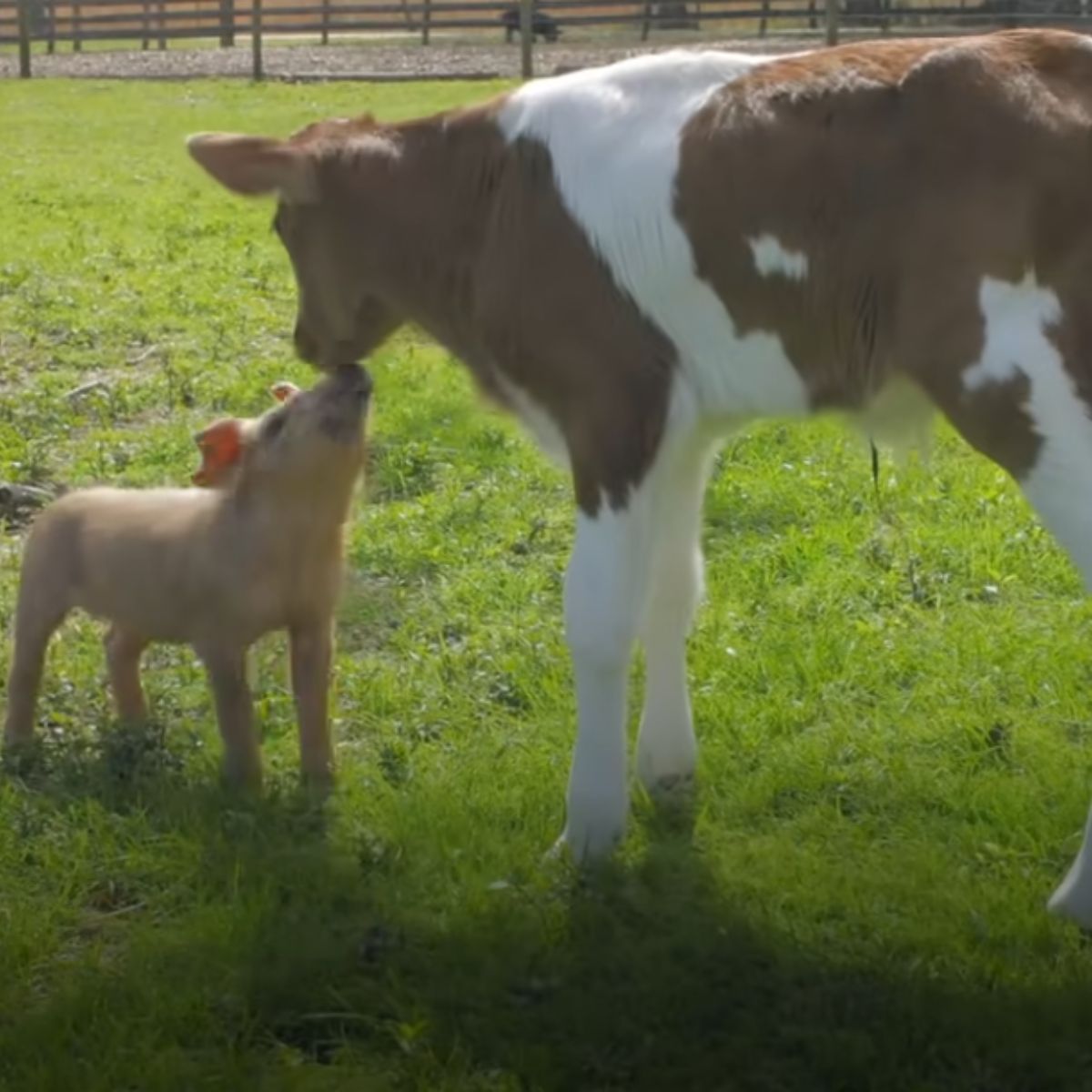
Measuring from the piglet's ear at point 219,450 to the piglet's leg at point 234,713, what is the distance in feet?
1.58

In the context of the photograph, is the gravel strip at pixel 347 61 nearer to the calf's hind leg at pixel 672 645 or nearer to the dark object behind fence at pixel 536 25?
the dark object behind fence at pixel 536 25

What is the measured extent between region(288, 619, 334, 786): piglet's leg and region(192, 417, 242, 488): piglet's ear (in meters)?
0.48

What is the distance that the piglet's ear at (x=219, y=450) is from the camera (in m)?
5.49

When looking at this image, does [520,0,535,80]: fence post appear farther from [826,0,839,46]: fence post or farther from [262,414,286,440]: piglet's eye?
[262,414,286,440]: piglet's eye

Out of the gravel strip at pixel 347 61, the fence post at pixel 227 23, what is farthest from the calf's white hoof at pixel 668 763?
the fence post at pixel 227 23

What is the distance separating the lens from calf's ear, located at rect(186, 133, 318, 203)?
494 cm

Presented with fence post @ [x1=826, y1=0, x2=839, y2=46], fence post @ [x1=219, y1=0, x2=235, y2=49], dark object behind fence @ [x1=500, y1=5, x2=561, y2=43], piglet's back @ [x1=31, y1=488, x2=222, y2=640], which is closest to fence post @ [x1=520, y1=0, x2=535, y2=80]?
dark object behind fence @ [x1=500, y1=5, x2=561, y2=43]

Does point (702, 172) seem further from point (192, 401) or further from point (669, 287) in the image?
point (192, 401)

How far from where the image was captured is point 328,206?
507 cm

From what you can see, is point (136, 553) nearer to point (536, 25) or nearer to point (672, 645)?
point (672, 645)

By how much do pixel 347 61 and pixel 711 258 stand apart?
29841mm

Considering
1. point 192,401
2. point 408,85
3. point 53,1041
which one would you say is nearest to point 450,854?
point 53,1041

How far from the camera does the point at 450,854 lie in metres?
4.86

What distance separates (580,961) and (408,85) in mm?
23422
